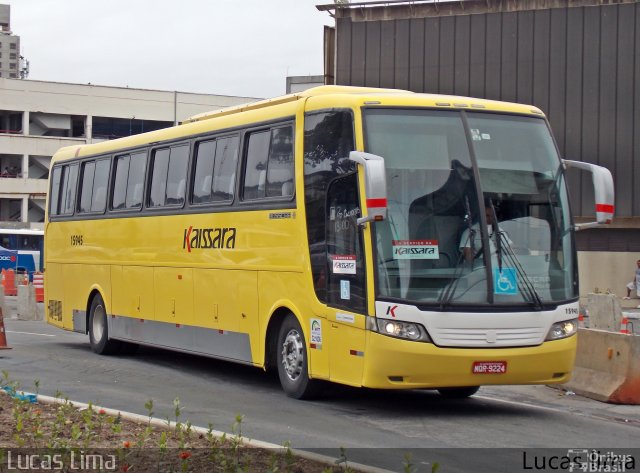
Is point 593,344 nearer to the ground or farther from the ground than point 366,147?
nearer to the ground

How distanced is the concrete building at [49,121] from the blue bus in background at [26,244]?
18.5 meters

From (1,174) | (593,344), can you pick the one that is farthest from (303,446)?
(1,174)

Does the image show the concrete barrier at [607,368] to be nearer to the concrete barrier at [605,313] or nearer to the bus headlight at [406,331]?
the bus headlight at [406,331]

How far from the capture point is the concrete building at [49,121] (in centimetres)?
8112

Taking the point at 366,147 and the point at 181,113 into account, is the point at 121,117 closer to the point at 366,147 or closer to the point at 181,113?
the point at 181,113

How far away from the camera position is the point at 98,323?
19.2 meters

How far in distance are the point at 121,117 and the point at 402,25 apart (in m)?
50.6

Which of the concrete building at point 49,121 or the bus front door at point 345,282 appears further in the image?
the concrete building at point 49,121

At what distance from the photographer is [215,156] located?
15266mm

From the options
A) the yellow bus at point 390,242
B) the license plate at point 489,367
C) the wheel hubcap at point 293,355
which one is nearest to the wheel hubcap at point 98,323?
the yellow bus at point 390,242

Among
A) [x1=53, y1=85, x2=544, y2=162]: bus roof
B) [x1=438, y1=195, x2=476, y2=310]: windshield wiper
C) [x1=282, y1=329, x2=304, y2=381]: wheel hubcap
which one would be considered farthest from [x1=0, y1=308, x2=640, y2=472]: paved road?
[x1=53, y1=85, x2=544, y2=162]: bus roof

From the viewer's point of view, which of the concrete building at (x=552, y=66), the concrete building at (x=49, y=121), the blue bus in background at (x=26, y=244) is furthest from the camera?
the concrete building at (x=49, y=121)

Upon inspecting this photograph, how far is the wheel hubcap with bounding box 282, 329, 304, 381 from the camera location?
42.0ft

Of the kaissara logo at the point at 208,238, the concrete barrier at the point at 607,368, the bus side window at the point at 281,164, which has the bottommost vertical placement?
the concrete barrier at the point at 607,368
